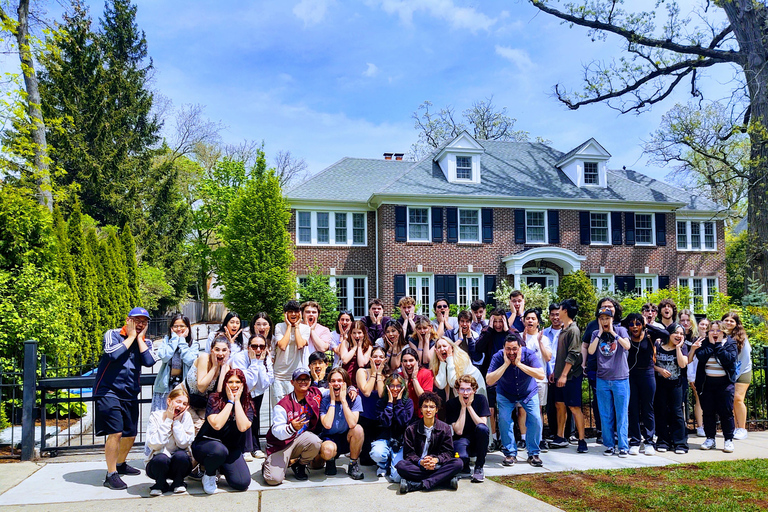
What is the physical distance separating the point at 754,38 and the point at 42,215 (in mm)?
15755

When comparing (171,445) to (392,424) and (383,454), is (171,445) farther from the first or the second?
(392,424)

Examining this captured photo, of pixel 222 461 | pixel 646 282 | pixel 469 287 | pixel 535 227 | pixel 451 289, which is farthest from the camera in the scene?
pixel 646 282

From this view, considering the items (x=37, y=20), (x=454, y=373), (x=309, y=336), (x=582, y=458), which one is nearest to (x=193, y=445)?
(x=309, y=336)

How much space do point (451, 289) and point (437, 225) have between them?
8.50ft

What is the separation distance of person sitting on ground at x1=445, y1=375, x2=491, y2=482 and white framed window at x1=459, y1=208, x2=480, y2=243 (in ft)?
54.6

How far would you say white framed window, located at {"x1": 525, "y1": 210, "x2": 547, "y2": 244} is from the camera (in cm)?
2297

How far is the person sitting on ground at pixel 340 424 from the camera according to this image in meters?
5.76

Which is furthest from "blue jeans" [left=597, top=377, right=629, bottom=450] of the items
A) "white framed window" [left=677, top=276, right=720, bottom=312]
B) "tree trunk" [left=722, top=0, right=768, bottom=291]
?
"white framed window" [left=677, top=276, right=720, bottom=312]

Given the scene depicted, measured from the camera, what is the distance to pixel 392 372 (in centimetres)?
612

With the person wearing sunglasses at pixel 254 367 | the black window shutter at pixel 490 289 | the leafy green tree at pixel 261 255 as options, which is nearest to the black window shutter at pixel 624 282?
the black window shutter at pixel 490 289

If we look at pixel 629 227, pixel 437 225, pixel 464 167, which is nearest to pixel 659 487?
pixel 437 225

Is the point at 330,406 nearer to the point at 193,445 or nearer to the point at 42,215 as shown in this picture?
the point at 193,445

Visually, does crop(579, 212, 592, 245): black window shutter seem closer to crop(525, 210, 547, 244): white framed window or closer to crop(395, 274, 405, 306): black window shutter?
crop(525, 210, 547, 244): white framed window

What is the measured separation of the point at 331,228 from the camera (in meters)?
22.4
